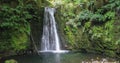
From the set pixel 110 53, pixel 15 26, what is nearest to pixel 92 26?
pixel 110 53

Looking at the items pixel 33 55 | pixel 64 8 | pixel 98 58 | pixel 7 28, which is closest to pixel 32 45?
pixel 33 55

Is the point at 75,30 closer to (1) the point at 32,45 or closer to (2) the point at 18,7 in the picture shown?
(1) the point at 32,45

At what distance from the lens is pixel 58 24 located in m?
16.2

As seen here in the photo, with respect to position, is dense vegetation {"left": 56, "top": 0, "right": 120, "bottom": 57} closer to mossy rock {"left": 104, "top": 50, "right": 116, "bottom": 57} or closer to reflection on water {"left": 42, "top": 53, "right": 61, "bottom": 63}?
mossy rock {"left": 104, "top": 50, "right": 116, "bottom": 57}

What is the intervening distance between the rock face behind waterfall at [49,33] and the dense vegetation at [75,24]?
1.56 ft

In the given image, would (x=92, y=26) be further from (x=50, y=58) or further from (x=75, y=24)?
(x=50, y=58)

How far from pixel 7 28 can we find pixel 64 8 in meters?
4.66

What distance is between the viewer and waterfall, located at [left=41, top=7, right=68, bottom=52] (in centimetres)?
1570

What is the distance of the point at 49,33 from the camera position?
16.2 meters

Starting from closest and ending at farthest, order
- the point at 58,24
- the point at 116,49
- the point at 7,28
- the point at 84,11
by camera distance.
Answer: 1. the point at 116,49
2. the point at 7,28
3. the point at 84,11
4. the point at 58,24

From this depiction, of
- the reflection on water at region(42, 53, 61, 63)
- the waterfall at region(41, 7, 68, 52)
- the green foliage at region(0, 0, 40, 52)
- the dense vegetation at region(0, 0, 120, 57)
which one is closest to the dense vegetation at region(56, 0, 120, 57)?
the dense vegetation at region(0, 0, 120, 57)

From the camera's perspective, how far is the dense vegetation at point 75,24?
12.5 m

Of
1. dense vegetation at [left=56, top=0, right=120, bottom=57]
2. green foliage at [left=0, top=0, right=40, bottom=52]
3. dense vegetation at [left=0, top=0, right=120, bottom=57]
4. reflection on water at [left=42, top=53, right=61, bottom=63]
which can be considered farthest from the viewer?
green foliage at [left=0, top=0, right=40, bottom=52]

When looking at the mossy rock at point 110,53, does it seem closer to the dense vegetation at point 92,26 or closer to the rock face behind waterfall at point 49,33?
the dense vegetation at point 92,26
